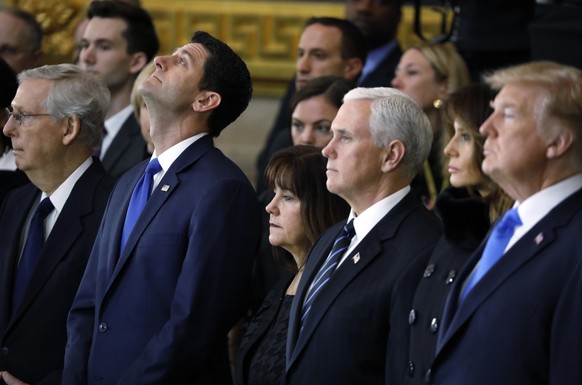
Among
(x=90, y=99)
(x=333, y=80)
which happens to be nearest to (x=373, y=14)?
(x=333, y=80)

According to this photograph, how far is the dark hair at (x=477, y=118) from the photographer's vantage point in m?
4.35

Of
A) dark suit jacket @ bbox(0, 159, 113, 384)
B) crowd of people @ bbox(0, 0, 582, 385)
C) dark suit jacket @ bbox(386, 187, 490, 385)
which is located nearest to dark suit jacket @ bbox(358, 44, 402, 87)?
crowd of people @ bbox(0, 0, 582, 385)

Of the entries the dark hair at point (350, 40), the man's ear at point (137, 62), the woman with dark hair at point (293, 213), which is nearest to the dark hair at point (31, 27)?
the man's ear at point (137, 62)

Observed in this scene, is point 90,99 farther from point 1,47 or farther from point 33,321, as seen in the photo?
point 1,47

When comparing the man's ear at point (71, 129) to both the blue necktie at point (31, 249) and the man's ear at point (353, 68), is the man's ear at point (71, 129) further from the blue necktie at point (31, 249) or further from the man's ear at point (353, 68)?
the man's ear at point (353, 68)

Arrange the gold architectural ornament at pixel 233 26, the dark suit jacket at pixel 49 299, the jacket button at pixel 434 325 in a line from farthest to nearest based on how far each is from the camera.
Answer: the gold architectural ornament at pixel 233 26
the dark suit jacket at pixel 49 299
the jacket button at pixel 434 325

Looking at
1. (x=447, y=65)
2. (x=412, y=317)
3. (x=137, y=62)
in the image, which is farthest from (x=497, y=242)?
(x=137, y=62)

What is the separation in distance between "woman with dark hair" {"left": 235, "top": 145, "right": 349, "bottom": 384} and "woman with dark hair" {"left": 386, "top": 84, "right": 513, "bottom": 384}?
76 cm

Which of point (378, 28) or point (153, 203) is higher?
point (153, 203)

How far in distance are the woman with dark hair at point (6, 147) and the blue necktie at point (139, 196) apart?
46.7 inches

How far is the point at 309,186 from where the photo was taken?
512 cm

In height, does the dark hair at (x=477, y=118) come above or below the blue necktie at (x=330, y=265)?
above

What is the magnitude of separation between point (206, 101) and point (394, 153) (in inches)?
30.6

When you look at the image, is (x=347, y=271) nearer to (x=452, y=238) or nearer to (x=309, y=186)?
(x=452, y=238)
